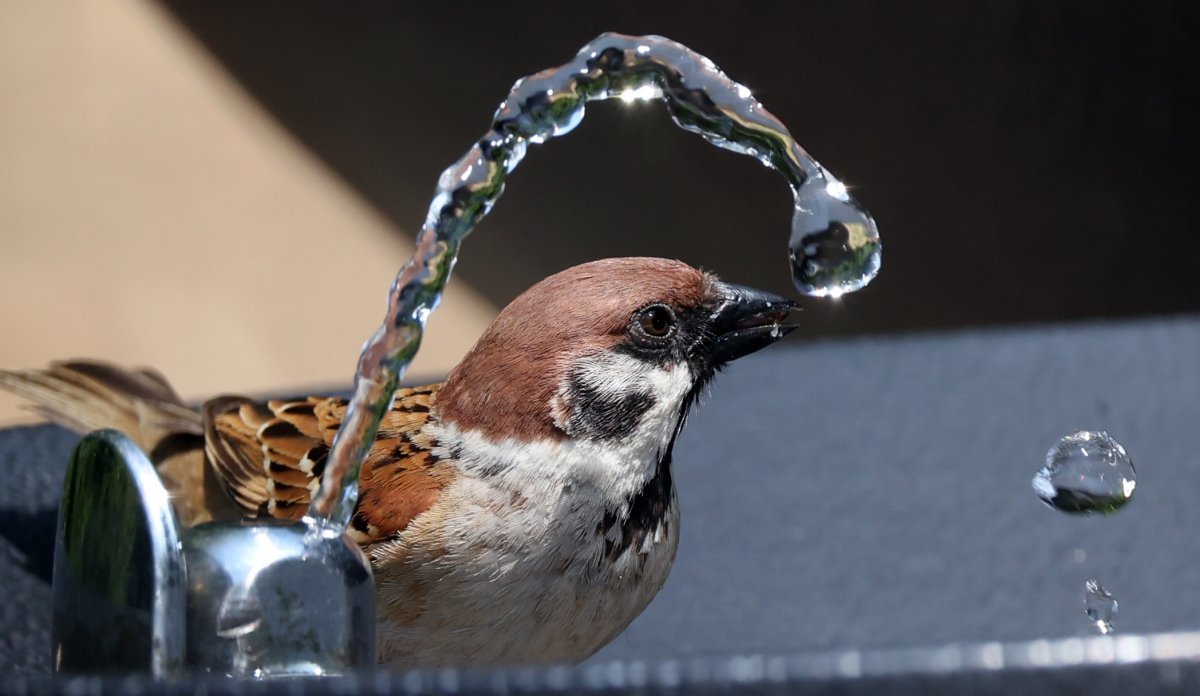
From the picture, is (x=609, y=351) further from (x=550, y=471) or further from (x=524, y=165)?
(x=524, y=165)

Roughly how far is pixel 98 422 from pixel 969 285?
11.0ft

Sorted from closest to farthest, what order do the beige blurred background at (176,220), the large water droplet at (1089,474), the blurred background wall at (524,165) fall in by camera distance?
the large water droplet at (1089,474) < the beige blurred background at (176,220) < the blurred background wall at (524,165)

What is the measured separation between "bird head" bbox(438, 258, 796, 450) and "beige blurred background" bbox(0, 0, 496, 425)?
2773mm

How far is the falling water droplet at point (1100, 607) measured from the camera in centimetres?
187

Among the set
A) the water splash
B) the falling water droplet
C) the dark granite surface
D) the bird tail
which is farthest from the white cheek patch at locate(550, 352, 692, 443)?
the bird tail

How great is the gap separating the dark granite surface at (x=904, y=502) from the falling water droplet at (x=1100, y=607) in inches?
1.8

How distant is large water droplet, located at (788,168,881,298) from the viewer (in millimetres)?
1459

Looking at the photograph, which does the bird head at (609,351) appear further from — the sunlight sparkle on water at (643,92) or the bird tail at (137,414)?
the bird tail at (137,414)

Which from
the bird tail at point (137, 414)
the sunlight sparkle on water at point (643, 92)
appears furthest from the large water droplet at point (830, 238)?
the bird tail at point (137, 414)

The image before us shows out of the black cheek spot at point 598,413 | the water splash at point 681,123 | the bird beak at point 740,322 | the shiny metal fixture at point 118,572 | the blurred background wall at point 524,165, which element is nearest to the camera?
the shiny metal fixture at point 118,572

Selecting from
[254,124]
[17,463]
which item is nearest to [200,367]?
[254,124]

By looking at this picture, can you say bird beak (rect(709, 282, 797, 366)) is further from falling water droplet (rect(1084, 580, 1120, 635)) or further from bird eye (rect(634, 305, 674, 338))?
falling water droplet (rect(1084, 580, 1120, 635))

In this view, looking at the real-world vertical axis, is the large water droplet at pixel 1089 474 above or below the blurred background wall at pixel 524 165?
below

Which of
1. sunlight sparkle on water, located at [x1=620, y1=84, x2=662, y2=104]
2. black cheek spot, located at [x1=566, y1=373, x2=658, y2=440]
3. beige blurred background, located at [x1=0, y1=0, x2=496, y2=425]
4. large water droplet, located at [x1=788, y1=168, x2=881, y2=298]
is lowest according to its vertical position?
black cheek spot, located at [x1=566, y1=373, x2=658, y2=440]
